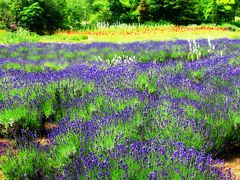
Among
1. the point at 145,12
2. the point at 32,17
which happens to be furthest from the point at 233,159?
the point at 145,12

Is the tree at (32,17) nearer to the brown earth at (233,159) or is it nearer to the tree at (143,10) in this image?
the tree at (143,10)

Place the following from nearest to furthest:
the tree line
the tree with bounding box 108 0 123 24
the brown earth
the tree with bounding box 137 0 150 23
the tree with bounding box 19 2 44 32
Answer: the brown earth
the tree with bounding box 19 2 44 32
the tree line
the tree with bounding box 137 0 150 23
the tree with bounding box 108 0 123 24

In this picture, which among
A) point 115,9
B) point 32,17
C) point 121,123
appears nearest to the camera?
point 121,123

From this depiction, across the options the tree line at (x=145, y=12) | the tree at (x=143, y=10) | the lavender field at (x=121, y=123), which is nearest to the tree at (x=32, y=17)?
the tree line at (x=145, y=12)

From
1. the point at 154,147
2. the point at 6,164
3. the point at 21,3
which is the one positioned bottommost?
the point at 6,164

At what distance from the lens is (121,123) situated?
3.70 metres

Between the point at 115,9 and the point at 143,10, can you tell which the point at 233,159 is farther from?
the point at 115,9

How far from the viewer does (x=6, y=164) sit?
307cm

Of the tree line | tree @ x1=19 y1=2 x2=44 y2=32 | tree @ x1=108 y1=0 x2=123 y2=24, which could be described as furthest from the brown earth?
tree @ x1=108 y1=0 x2=123 y2=24

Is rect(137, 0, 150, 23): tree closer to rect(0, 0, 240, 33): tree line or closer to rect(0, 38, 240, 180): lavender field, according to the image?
rect(0, 0, 240, 33): tree line

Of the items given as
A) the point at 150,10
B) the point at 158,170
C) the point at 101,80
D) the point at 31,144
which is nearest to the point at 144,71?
the point at 101,80

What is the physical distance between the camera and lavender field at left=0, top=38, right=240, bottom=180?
9.02 ft

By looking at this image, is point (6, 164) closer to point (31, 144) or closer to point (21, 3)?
point (31, 144)

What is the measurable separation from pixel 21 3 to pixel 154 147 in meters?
28.8
